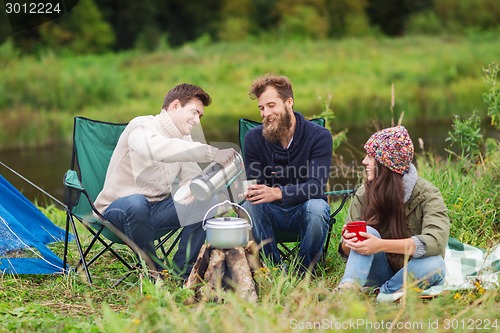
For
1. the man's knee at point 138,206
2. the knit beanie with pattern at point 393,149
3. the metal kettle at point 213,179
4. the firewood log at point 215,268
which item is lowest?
the firewood log at point 215,268

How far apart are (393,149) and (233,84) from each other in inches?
376

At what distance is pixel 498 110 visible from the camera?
12.9ft

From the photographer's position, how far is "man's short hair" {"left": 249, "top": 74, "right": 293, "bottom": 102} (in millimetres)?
3123

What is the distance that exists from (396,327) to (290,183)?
3.45 feet

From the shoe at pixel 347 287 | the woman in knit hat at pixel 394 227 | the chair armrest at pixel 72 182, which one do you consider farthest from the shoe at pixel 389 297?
the chair armrest at pixel 72 182

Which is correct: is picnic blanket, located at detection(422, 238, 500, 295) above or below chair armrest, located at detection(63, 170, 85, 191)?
below

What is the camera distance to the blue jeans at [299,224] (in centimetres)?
302

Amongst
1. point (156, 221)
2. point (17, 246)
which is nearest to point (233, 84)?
point (17, 246)

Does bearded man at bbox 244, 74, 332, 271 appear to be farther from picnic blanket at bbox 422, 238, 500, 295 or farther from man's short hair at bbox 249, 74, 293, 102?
picnic blanket at bbox 422, 238, 500, 295

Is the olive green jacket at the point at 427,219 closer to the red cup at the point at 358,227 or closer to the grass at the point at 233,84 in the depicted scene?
the red cup at the point at 358,227

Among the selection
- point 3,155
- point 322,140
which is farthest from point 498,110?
point 3,155

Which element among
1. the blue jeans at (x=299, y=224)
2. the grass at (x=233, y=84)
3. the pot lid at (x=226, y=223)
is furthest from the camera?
Result: the grass at (x=233, y=84)

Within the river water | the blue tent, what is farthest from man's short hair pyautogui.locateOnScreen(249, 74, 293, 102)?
the river water

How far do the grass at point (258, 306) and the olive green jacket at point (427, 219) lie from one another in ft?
0.68
